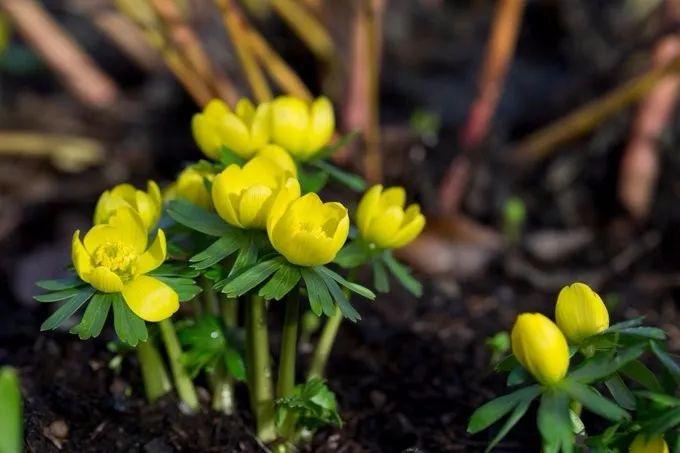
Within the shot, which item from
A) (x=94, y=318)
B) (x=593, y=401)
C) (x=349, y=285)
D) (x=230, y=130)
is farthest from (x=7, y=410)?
(x=593, y=401)

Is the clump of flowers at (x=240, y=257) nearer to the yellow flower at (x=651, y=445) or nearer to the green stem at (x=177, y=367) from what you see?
the green stem at (x=177, y=367)

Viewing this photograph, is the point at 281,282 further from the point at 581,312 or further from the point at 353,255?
the point at 581,312

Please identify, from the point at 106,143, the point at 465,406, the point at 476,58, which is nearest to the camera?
the point at 465,406

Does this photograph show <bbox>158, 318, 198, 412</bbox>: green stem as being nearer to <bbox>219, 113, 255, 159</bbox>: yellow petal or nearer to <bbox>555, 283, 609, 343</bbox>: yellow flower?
<bbox>219, 113, 255, 159</bbox>: yellow petal

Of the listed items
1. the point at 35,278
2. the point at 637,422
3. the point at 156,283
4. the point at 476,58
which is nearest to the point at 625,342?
the point at 637,422

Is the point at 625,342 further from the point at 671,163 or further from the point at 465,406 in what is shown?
the point at 671,163

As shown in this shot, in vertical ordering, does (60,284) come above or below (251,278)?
below
